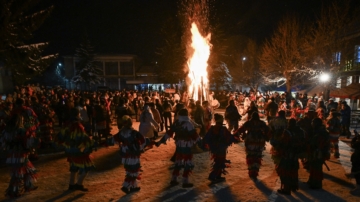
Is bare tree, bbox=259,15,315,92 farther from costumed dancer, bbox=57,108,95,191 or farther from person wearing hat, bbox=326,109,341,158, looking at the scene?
costumed dancer, bbox=57,108,95,191

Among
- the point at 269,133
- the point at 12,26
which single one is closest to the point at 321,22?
the point at 269,133

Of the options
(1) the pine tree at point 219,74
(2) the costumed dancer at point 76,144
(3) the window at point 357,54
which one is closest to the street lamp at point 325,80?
(3) the window at point 357,54

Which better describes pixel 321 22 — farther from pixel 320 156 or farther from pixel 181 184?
pixel 181 184

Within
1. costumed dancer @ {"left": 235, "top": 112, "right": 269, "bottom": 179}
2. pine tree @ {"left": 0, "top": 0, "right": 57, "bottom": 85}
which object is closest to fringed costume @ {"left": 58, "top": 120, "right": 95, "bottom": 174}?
costumed dancer @ {"left": 235, "top": 112, "right": 269, "bottom": 179}

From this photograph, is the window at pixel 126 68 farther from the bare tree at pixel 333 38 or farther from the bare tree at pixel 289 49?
the bare tree at pixel 333 38

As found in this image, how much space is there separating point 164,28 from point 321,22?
2356 centimetres

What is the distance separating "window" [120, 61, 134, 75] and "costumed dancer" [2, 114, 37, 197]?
Answer: 5773 cm

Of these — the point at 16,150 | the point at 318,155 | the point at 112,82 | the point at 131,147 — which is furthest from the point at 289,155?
the point at 112,82

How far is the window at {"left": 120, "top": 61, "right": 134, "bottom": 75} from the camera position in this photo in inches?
2468

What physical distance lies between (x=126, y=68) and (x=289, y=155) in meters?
59.1

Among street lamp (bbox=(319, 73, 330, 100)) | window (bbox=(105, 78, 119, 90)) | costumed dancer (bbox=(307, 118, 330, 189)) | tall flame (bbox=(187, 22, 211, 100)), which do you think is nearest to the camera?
costumed dancer (bbox=(307, 118, 330, 189))

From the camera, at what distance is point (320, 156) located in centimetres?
646

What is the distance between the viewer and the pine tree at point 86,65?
5106 cm

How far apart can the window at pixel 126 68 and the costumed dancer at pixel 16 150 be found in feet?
189
